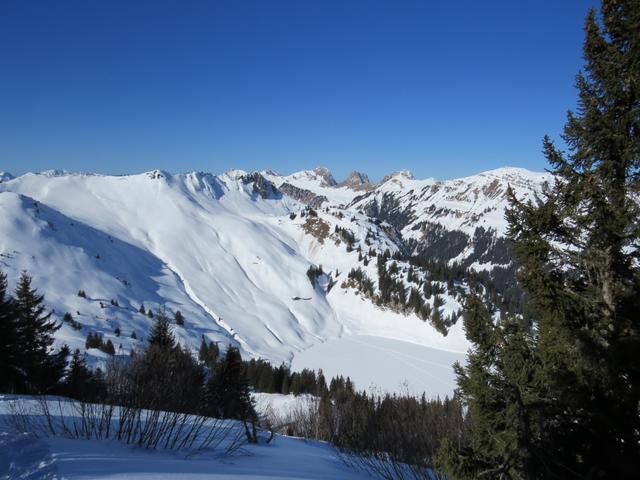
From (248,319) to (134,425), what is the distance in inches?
3597

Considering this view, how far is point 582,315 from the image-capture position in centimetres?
629

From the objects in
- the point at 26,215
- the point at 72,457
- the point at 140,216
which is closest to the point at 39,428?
the point at 72,457

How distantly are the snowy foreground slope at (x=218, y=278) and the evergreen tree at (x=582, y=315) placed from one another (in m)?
49.5

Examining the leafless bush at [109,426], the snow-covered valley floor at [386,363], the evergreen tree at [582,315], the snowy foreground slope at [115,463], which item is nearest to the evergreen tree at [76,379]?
the leafless bush at [109,426]

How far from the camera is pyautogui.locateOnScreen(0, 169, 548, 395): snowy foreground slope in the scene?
73.7 m

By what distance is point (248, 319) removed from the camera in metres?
96.2

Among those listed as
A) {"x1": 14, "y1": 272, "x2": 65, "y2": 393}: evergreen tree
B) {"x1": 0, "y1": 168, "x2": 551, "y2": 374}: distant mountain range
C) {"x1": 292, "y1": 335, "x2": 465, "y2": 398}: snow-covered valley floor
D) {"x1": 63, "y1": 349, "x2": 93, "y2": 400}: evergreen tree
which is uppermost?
{"x1": 0, "y1": 168, "x2": 551, "y2": 374}: distant mountain range

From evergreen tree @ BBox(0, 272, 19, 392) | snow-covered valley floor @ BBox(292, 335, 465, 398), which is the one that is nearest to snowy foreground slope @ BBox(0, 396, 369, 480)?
evergreen tree @ BBox(0, 272, 19, 392)

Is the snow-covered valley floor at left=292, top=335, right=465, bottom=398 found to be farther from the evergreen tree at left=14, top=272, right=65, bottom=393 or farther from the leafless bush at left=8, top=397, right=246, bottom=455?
the leafless bush at left=8, top=397, right=246, bottom=455

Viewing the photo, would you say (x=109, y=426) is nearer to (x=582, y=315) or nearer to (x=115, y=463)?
(x=115, y=463)

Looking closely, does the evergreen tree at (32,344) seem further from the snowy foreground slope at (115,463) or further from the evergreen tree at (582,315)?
the evergreen tree at (582,315)

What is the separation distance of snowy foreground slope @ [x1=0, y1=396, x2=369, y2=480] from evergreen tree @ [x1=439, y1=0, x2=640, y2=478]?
3.13m

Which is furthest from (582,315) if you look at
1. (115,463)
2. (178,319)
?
(178,319)

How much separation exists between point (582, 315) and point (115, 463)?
7.62 meters
